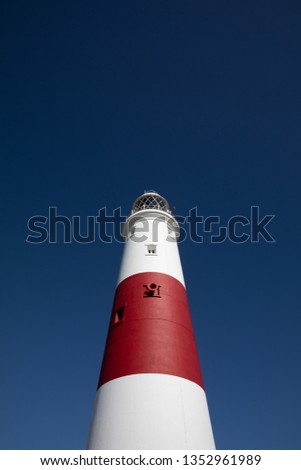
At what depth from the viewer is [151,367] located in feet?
28.5

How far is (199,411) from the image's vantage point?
850 cm

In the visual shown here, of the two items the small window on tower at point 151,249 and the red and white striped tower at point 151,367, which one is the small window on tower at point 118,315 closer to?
the red and white striped tower at point 151,367

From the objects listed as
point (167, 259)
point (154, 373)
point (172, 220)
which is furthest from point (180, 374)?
point (172, 220)

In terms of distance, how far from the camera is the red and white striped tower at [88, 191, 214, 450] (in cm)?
780

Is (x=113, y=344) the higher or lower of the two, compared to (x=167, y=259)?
lower

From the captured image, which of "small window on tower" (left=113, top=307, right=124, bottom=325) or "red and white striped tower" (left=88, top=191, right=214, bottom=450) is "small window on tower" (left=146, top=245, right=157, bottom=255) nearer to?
"red and white striped tower" (left=88, top=191, right=214, bottom=450)

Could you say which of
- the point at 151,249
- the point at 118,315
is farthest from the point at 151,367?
the point at 151,249

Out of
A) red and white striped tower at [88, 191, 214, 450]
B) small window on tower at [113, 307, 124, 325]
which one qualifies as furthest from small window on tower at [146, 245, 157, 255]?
small window on tower at [113, 307, 124, 325]

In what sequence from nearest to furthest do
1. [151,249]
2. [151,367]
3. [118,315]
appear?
[151,367], [118,315], [151,249]

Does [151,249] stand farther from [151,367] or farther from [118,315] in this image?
[151,367]

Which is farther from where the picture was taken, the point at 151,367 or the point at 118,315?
the point at 118,315

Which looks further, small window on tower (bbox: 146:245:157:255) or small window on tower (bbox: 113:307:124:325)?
small window on tower (bbox: 146:245:157:255)
